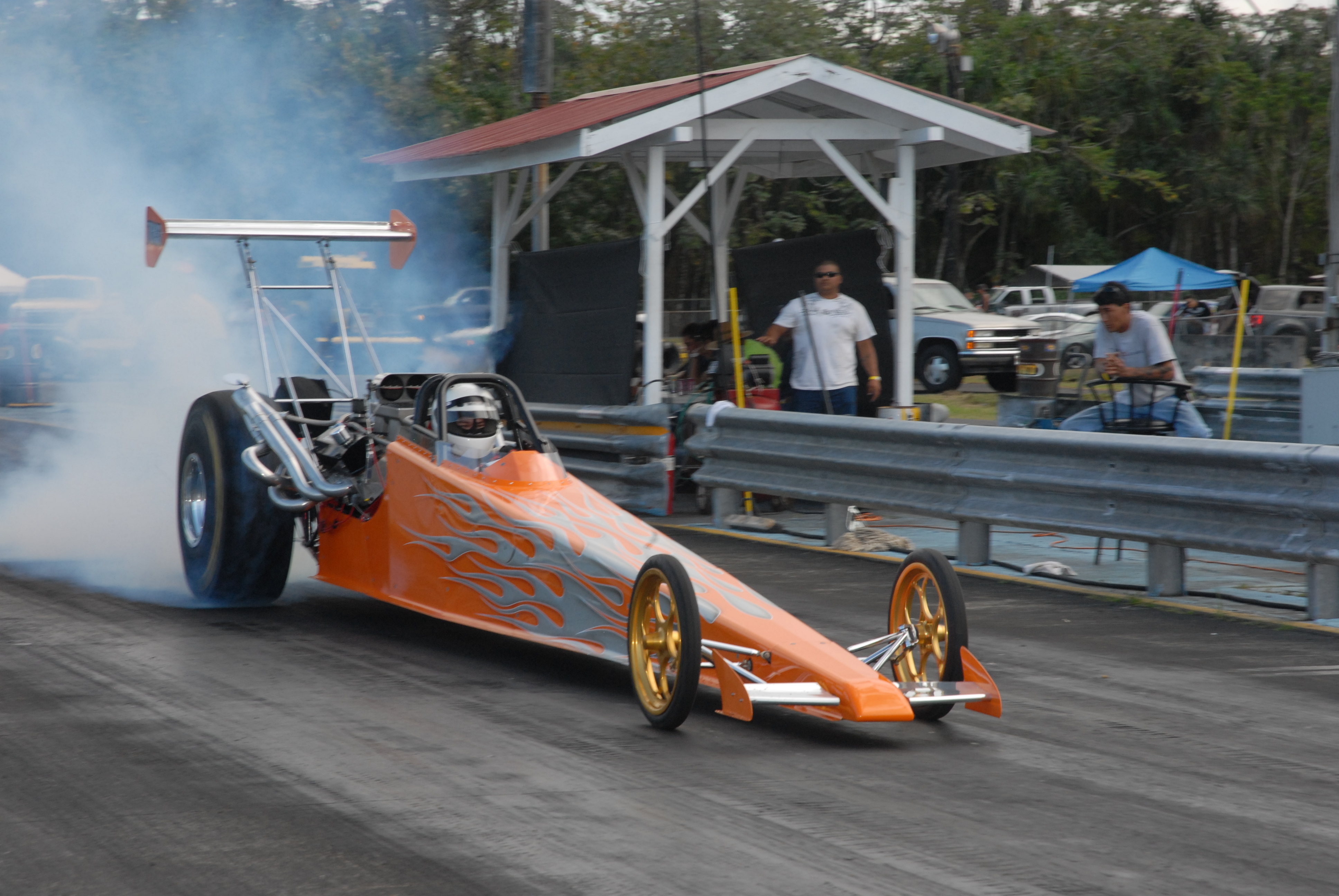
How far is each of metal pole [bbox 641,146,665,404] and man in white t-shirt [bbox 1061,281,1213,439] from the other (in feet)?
12.0

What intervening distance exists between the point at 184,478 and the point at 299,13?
945 centimetres

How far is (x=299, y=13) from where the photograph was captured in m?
16.3

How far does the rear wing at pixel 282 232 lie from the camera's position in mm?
8766

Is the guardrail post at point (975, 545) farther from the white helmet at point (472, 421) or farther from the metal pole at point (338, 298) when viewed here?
the metal pole at point (338, 298)

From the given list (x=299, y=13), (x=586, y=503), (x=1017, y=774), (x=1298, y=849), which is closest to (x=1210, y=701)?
(x=1017, y=774)

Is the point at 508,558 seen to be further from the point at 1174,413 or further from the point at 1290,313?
the point at 1290,313

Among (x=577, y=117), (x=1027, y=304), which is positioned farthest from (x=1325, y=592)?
(x=1027, y=304)

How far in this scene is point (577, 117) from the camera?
13.0 meters

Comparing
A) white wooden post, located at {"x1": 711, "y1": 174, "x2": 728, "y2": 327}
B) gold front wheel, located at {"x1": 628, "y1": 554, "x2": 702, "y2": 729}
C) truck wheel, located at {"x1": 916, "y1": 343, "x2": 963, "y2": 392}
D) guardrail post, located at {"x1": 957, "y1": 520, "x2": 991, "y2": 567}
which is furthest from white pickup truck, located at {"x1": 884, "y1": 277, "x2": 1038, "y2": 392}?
gold front wheel, located at {"x1": 628, "y1": 554, "x2": 702, "y2": 729}

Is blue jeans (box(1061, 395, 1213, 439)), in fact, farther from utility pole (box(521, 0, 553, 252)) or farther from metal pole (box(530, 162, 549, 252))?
utility pole (box(521, 0, 553, 252))

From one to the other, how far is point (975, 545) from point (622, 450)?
351 centimetres

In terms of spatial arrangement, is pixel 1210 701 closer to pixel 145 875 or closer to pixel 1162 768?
pixel 1162 768

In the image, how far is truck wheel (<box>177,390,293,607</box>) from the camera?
25.3 ft

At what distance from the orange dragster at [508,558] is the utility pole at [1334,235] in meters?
9.19
